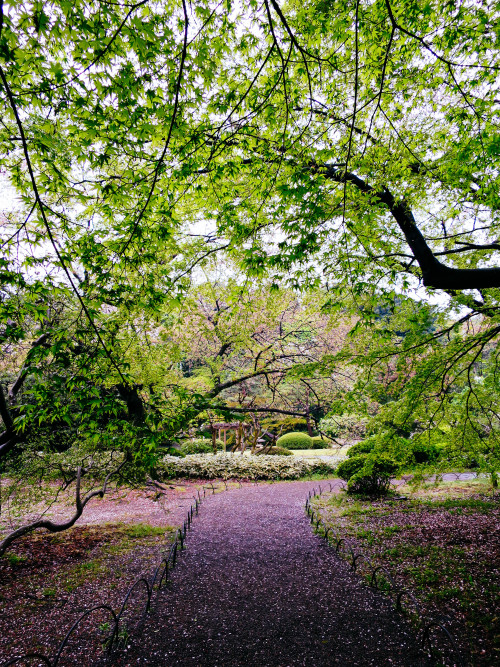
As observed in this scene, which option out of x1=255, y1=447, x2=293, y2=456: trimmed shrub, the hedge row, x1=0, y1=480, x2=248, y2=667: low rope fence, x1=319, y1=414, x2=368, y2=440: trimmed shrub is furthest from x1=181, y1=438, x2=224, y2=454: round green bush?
x1=0, y1=480, x2=248, y2=667: low rope fence

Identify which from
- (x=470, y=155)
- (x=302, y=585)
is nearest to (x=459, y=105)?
(x=470, y=155)

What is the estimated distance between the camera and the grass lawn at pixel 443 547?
11.7ft

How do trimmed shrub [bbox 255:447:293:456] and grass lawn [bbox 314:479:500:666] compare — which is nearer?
grass lawn [bbox 314:479:500:666]

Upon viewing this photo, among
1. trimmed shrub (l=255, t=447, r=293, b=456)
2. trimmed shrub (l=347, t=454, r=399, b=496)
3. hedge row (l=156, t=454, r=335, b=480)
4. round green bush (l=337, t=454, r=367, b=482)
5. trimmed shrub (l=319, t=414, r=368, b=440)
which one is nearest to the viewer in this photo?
trimmed shrub (l=347, t=454, r=399, b=496)

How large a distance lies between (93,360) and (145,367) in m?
4.75

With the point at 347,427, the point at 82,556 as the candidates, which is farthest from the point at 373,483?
the point at 82,556

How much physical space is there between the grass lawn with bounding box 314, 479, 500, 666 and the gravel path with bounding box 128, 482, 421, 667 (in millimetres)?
586

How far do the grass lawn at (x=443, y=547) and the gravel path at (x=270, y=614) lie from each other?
1.92 feet

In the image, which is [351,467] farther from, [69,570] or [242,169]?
[242,169]

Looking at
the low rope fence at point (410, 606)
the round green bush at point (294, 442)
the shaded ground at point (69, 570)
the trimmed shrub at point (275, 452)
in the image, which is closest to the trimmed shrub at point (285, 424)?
the round green bush at point (294, 442)

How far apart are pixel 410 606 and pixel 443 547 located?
219 centimetres

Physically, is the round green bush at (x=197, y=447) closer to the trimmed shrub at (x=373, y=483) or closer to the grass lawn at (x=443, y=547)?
the grass lawn at (x=443, y=547)

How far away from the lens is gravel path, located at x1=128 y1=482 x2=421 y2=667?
10.8 ft

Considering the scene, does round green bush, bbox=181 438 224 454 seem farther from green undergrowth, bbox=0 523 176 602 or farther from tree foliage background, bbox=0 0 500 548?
tree foliage background, bbox=0 0 500 548
